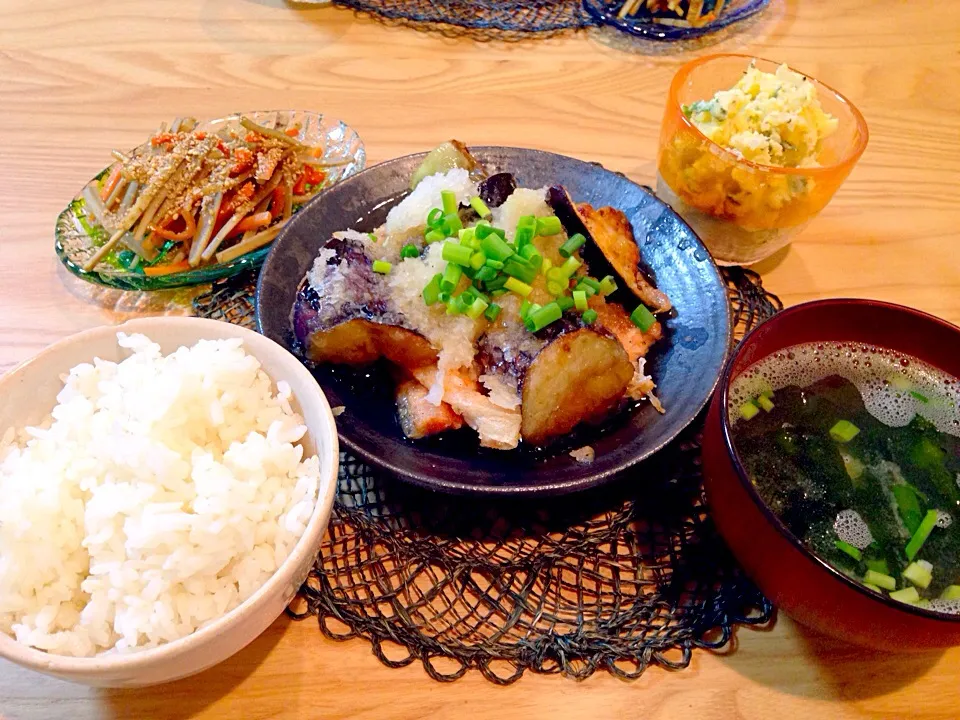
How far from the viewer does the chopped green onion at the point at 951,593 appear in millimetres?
1218

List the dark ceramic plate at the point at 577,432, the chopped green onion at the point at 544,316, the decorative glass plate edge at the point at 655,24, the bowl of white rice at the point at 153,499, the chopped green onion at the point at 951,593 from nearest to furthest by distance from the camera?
the bowl of white rice at the point at 153,499, the chopped green onion at the point at 951,593, the dark ceramic plate at the point at 577,432, the chopped green onion at the point at 544,316, the decorative glass plate edge at the point at 655,24

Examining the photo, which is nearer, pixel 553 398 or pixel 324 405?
pixel 324 405

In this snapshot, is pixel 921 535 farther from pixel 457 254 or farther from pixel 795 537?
pixel 457 254

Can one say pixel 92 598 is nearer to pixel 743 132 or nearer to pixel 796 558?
pixel 796 558

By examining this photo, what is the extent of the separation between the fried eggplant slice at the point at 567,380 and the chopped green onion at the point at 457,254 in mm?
365

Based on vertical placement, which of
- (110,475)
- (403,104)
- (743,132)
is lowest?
(110,475)

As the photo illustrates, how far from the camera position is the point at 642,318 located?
6.33ft

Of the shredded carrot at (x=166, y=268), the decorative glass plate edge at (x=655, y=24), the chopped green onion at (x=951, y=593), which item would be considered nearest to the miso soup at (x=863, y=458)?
the chopped green onion at (x=951, y=593)

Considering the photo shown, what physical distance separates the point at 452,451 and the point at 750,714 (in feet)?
2.86

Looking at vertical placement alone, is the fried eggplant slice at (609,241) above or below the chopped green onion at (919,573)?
above

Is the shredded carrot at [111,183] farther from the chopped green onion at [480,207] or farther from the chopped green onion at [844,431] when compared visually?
the chopped green onion at [844,431]

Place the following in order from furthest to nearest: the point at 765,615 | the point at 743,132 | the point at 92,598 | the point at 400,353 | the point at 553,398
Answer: the point at 743,132 < the point at 400,353 < the point at 553,398 < the point at 765,615 < the point at 92,598

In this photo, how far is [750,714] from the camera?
4.48ft

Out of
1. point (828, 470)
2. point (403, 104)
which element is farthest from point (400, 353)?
point (403, 104)
